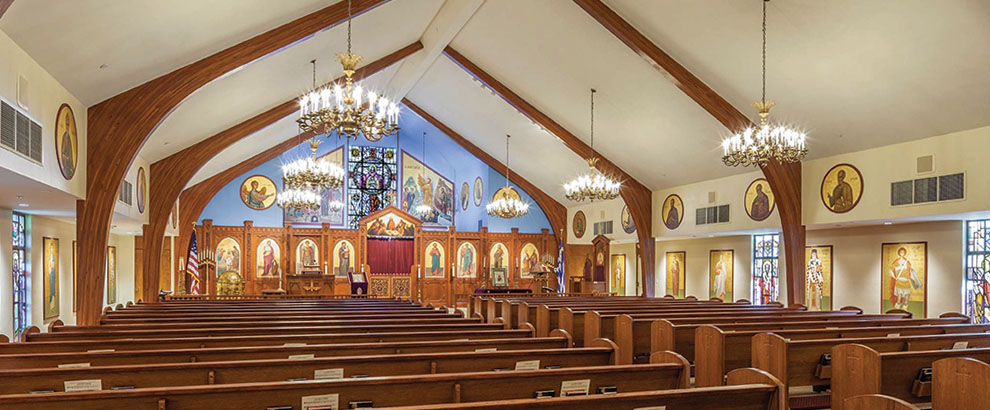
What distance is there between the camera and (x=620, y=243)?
64.0 ft

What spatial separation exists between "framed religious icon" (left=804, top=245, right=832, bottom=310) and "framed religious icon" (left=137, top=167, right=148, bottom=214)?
1221 centimetres

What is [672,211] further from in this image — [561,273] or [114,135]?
[114,135]

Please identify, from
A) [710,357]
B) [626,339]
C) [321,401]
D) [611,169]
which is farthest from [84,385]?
[611,169]

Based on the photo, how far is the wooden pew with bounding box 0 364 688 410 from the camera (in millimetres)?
2832

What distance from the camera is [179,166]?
12.7 m

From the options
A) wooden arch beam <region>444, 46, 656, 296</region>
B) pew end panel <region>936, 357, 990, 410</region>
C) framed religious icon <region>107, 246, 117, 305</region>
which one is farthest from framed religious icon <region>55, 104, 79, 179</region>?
wooden arch beam <region>444, 46, 656, 296</region>

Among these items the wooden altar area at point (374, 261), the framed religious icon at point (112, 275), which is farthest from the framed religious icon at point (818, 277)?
the framed religious icon at point (112, 275)

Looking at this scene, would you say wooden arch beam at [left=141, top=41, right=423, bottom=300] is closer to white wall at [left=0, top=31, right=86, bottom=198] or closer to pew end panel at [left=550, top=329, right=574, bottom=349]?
white wall at [left=0, top=31, right=86, bottom=198]

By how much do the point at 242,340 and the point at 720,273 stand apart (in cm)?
1248

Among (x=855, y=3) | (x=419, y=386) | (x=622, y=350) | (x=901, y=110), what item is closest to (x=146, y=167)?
(x=622, y=350)

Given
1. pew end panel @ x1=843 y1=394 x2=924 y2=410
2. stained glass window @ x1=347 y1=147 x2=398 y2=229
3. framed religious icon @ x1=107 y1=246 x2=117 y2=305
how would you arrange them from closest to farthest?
1. pew end panel @ x1=843 y1=394 x2=924 y2=410
2. framed religious icon @ x1=107 y1=246 x2=117 y2=305
3. stained glass window @ x1=347 y1=147 x2=398 y2=229

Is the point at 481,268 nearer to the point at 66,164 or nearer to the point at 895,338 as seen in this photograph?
the point at 66,164

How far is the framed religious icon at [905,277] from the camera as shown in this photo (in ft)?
34.5

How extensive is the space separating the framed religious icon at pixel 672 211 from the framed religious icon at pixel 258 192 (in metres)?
10.9
